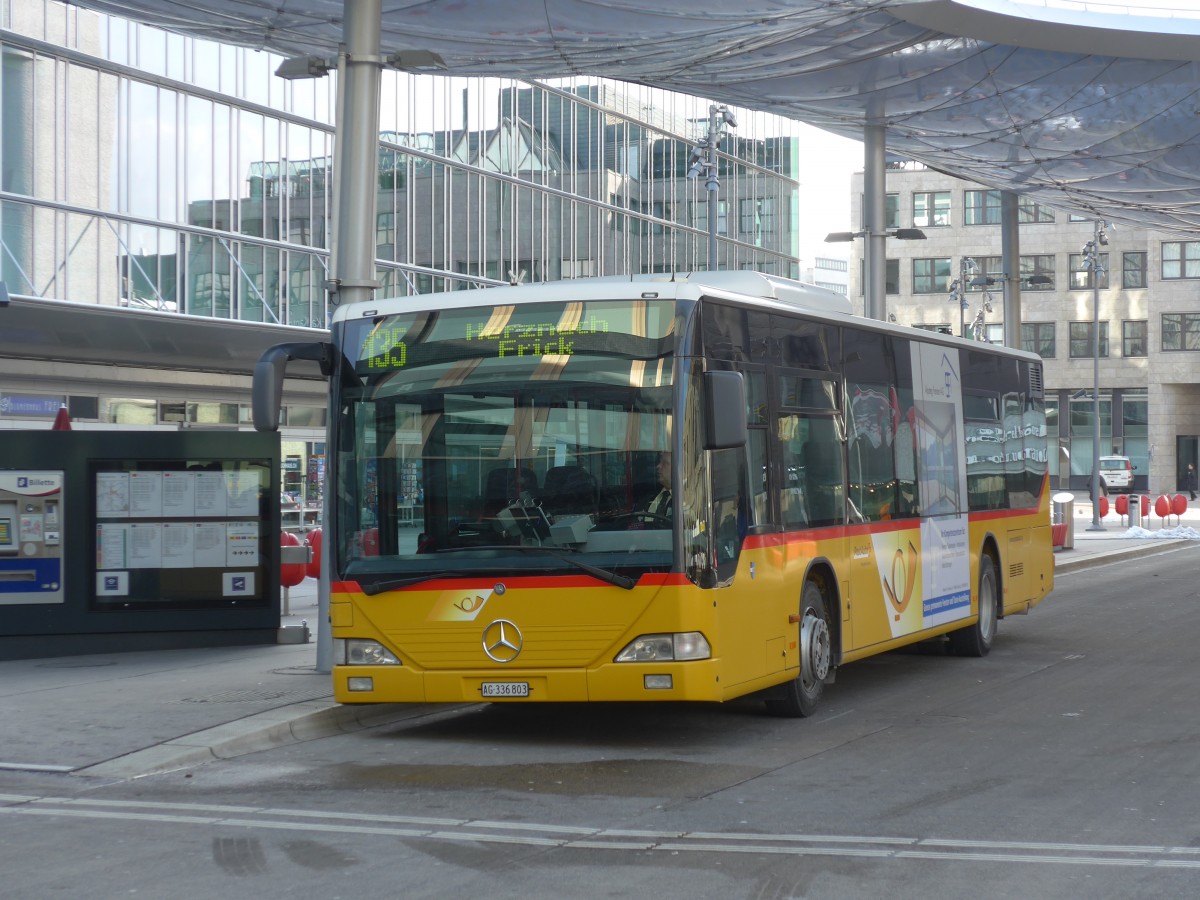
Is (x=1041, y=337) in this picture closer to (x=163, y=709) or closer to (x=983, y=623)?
(x=983, y=623)

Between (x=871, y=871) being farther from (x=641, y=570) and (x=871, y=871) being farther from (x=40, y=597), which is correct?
(x=40, y=597)

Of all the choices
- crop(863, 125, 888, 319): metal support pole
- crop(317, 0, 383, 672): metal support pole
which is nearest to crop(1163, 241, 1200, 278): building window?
crop(863, 125, 888, 319): metal support pole

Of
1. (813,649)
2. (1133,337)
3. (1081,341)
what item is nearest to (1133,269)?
(1133,337)

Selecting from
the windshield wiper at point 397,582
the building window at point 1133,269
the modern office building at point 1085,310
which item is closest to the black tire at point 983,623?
the windshield wiper at point 397,582

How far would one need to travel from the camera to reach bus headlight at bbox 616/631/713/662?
9969mm

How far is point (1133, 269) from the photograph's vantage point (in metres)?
83.4

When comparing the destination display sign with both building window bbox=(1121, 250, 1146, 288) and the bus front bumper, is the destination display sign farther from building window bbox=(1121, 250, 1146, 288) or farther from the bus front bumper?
building window bbox=(1121, 250, 1146, 288)

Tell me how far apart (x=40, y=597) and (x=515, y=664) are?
6.92m

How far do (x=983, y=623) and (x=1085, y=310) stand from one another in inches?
2825

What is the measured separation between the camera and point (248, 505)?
52.0ft

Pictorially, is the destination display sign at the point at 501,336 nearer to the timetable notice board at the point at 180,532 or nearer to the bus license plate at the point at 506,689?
the bus license plate at the point at 506,689

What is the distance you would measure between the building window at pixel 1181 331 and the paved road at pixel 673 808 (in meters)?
73.5

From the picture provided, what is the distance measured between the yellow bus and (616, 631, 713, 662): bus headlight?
14 mm

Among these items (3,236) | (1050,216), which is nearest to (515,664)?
(3,236)
